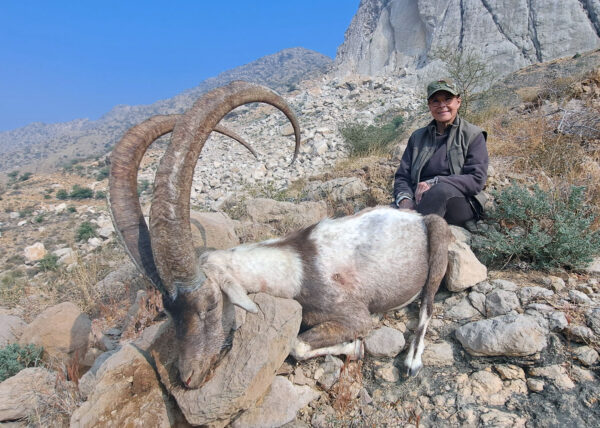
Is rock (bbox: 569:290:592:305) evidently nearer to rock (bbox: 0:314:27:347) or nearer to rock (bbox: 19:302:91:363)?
A: rock (bbox: 19:302:91:363)

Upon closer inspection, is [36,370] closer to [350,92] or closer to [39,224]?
[39,224]

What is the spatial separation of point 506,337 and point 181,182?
2.58 m

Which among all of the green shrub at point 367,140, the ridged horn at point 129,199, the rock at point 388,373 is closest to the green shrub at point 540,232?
the rock at point 388,373

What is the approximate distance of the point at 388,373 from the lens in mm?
2750

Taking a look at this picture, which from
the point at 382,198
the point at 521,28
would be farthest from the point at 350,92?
the point at 382,198

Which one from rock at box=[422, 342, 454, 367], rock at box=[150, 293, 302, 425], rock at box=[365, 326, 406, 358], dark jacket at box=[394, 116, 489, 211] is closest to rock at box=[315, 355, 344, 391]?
rock at box=[365, 326, 406, 358]

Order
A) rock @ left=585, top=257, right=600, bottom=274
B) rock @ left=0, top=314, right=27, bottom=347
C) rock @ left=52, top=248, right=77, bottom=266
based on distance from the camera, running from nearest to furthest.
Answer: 1. rock @ left=585, top=257, right=600, bottom=274
2. rock @ left=0, top=314, right=27, bottom=347
3. rock @ left=52, top=248, right=77, bottom=266

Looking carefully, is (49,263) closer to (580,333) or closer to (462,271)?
(462,271)

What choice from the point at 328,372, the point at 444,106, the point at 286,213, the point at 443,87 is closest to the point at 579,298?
the point at 328,372

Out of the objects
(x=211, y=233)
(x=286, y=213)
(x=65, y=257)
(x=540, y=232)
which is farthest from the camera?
(x=65, y=257)

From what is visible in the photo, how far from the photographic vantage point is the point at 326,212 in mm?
5973

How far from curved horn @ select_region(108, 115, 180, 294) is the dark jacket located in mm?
2987

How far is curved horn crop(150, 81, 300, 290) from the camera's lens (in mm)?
2047

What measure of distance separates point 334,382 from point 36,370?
272 centimetres
